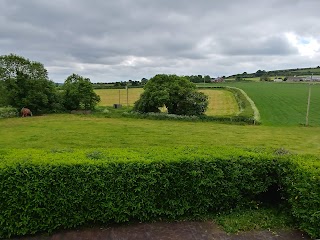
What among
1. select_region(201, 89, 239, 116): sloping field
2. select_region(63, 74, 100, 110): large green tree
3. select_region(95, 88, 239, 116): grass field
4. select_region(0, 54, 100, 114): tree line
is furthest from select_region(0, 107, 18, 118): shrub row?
select_region(201, 89, 239, 116): sloping field

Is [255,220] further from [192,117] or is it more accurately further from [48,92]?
[48,92]

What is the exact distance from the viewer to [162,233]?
505 centimetres

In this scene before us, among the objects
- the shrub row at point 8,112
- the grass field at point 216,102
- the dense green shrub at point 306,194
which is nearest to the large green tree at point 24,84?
the shrub row at point 8,112

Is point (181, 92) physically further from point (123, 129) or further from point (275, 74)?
point (275, 74)

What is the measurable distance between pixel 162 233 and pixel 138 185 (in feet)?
2.87

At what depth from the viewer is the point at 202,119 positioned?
2630cm

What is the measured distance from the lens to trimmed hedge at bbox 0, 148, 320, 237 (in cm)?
486

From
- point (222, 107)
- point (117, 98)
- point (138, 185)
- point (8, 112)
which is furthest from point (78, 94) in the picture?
point (138, 185)

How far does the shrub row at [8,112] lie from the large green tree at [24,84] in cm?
57

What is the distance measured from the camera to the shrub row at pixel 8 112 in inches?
1072

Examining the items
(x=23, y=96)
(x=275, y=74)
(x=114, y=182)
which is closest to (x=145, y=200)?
(x=114, y=182)

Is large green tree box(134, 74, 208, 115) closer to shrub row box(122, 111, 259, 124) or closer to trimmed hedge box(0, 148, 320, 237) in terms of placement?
shrub row box(122, 111, 259, 124)

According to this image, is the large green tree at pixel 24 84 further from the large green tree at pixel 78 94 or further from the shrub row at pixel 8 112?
the large green tree at pixel 78 94

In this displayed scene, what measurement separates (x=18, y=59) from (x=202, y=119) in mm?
17550
